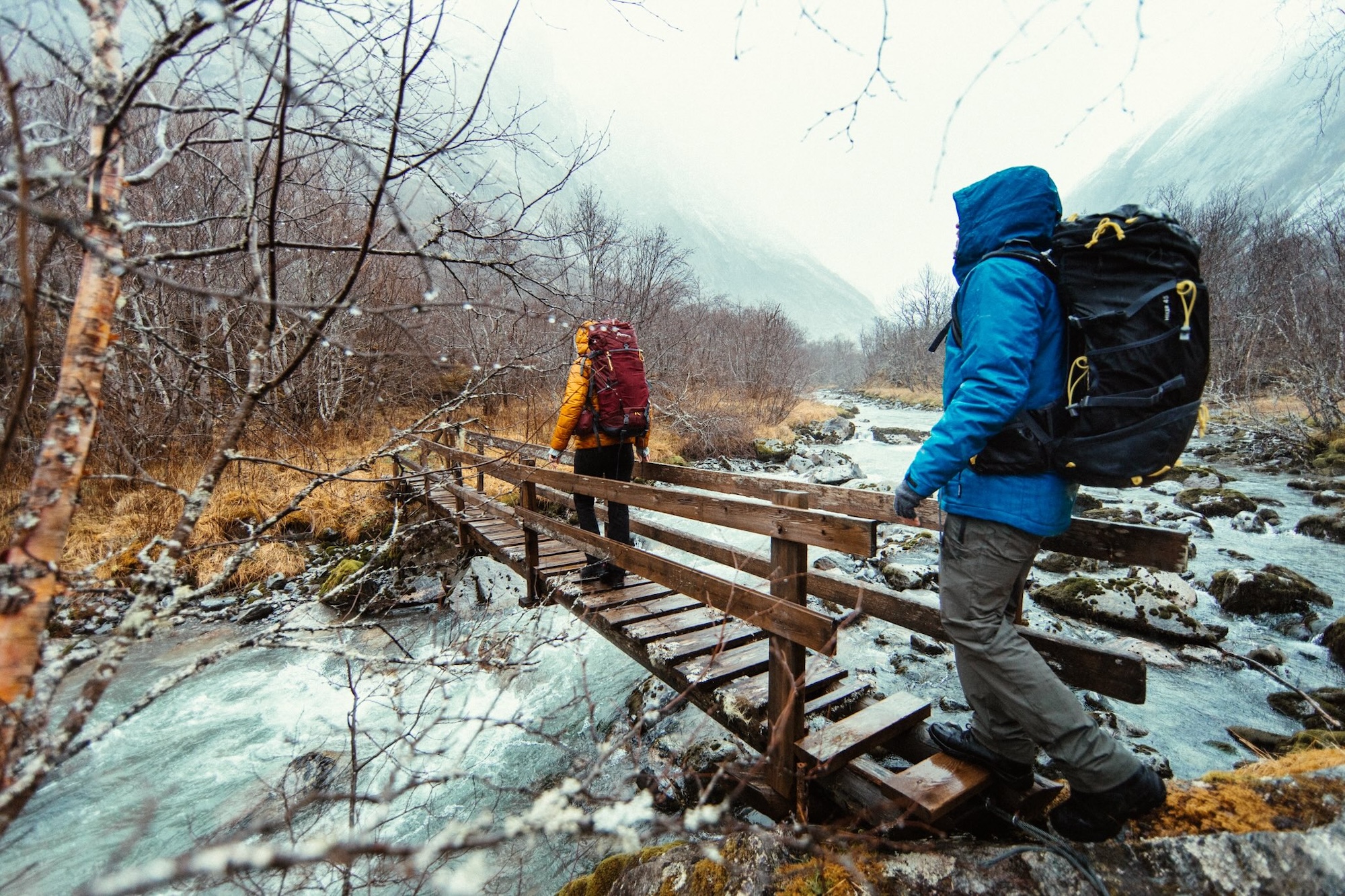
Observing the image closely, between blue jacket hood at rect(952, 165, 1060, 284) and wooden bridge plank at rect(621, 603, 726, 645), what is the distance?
8.81ft

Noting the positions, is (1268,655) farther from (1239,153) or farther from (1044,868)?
(1239,153)

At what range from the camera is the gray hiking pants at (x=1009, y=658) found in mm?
2119

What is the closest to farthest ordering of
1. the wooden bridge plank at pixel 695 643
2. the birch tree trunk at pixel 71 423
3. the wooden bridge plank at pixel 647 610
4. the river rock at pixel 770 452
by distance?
1. the birch tree trunk at pixel 71 423
2. the wooden bridge plank at pixel 695 643
3. the wooden bridge plank at pixel 647 610
4. the river rock at pixel 770 452

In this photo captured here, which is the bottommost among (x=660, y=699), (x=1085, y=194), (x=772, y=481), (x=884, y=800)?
(x=660, y=699)

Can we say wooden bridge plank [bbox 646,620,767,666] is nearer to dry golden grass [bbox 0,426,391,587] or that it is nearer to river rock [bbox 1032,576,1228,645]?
dry golden grass [bbox 0,426,391,587]

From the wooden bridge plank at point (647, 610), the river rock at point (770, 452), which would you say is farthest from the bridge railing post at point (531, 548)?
the river rock at point (770, 452)

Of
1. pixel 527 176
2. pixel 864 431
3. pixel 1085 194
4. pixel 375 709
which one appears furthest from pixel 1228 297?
pixel 1085 194

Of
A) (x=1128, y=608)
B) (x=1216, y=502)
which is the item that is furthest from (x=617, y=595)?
(x=1216, y=502)

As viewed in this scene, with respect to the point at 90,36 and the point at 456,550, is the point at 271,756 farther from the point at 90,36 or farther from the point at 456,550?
the point at 90,36

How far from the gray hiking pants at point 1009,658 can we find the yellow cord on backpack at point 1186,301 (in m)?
0.82

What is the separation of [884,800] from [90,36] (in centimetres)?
359

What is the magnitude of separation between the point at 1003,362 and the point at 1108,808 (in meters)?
1.62

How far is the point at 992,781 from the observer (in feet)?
8.33

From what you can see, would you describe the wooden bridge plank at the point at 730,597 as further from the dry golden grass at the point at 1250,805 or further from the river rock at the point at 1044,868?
the dry golden grass at the point at 1250,805
